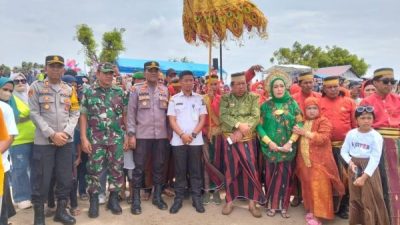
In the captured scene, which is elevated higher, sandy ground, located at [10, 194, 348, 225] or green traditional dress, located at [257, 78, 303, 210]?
green traditional dress, located at [257, 78, 303, 210]

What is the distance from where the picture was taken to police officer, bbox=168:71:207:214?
4.86 m

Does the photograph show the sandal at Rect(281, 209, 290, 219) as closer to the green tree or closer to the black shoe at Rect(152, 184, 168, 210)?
the black shoe at Rect(152, 184, 168, 210)

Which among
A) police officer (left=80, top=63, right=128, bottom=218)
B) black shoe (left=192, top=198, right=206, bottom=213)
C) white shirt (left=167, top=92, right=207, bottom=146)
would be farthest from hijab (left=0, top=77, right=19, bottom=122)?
black shoe (left=192, top=198, right=206, bottom=213)

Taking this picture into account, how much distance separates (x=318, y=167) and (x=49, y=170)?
10.8ft

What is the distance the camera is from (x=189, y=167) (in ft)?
16.4

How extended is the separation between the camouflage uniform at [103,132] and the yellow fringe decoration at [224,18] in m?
1.50

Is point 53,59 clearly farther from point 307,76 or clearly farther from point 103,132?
point 307,76

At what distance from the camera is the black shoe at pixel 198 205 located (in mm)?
4850

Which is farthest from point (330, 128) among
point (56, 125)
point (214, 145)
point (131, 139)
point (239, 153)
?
point (56, 125)

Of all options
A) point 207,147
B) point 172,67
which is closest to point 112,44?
point 172,67

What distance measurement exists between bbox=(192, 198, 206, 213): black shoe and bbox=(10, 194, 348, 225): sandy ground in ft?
0.17

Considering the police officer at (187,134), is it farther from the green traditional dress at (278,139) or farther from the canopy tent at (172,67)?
the canopy tent at (172,67)

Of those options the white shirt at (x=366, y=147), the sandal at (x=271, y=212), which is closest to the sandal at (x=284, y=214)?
the sandal at (x=271, y=212)

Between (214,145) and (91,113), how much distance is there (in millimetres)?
1868
